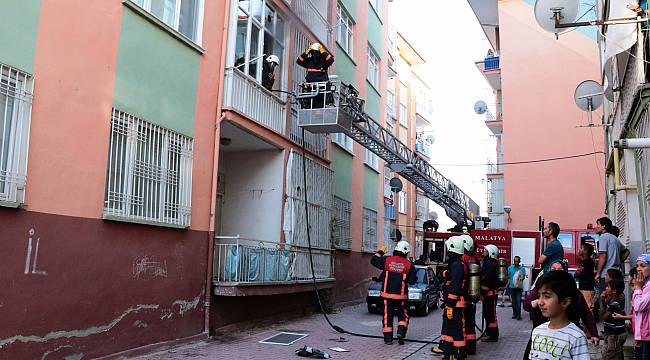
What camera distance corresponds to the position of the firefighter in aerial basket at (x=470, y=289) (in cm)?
966

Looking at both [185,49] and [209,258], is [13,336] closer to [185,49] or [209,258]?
[209,258]

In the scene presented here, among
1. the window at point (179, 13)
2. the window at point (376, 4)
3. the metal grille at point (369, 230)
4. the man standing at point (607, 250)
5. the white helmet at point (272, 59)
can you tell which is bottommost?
the man standing at point (607, 250)

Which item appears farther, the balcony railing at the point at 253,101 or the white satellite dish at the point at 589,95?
the white satellite dish at the point at 589,95

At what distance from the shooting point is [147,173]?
29.8ft

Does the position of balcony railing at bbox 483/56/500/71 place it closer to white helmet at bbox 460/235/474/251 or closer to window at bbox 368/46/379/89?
window at bbox 368/46/379/89

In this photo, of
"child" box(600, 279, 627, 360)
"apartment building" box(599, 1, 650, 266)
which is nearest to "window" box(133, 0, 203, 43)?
"apartment building" box(599, 1, 650, 266)

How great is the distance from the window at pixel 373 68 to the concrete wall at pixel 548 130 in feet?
29.5

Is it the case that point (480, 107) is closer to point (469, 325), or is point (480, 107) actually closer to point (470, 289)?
point (469, 325)

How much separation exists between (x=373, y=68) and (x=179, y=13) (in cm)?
1268

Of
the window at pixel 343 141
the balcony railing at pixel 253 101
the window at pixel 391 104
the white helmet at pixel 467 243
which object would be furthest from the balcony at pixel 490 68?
the white helmet at pixel 467 243

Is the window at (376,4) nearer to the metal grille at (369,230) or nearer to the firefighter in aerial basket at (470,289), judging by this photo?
the metal grille at (369,230)

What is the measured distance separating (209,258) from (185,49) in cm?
370

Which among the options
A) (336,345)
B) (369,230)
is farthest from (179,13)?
(369,230)

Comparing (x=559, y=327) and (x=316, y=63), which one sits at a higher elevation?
(x=316, y=63)
